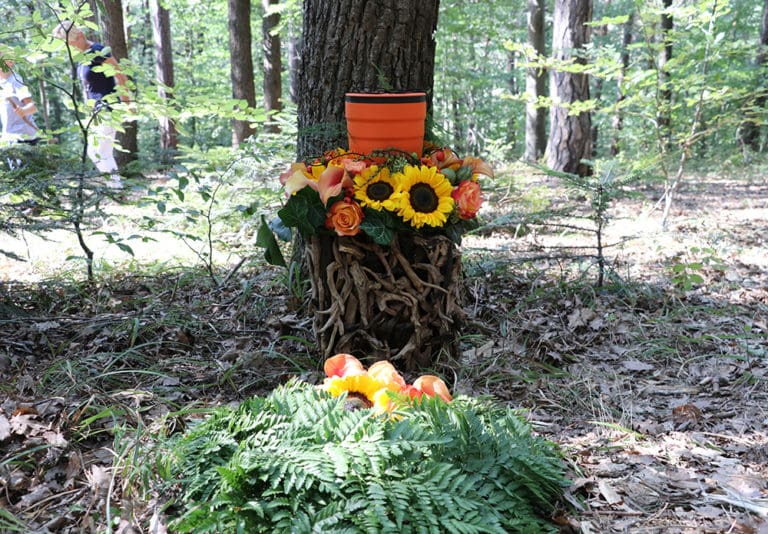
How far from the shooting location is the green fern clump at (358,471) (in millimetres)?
1318

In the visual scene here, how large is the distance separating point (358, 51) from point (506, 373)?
1753 millimetres

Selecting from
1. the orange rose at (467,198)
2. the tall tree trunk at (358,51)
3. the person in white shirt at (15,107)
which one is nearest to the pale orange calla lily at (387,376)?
the orange rose at (467,198)

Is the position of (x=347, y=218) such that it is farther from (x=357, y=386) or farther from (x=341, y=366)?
(x=357, y=386)

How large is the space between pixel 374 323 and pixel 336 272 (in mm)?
286

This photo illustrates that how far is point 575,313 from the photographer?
337 cm

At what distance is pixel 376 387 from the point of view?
1.95m

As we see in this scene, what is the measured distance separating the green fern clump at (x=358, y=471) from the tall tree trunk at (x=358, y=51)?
1.77 m

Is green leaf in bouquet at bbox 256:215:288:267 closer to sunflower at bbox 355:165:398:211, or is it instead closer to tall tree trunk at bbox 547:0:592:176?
sunflower at bbox 355:165:398:211

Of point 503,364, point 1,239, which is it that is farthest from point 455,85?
point 503,364

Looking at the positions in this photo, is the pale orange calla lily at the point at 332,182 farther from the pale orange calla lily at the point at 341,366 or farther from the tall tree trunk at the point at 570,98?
the tall tree trunk at the point at 570,98

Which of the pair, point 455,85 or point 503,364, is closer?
point 503,364

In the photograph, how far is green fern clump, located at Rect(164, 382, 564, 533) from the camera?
1318 millimetres

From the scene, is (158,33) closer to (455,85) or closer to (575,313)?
(455,85)

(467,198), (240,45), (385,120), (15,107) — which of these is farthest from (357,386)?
(240,45)
